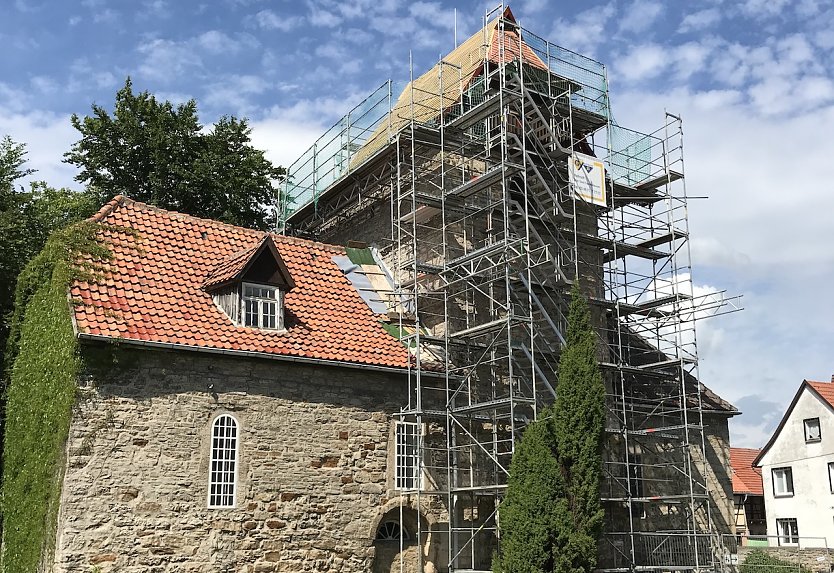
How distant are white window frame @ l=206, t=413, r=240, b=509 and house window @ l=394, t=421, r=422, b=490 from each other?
3.82 metres

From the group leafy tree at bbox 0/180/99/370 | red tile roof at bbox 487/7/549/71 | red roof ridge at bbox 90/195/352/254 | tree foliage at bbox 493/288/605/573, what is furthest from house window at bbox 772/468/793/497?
leafy tree at bbox 0/180/99/370

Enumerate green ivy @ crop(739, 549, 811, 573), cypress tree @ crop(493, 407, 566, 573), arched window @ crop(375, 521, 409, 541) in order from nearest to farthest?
cypress tree @ crop(493, 407, 566, 573) < arched window @ crop(375, 521, 409, 541) < green ivy @ crop(739, 549, 811, 573)

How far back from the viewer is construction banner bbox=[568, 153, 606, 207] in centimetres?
2255

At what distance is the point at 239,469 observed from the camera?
665 inches

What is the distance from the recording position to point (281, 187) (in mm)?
29188

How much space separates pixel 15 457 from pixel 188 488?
15.8 ft

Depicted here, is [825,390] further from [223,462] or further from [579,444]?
[223,462]

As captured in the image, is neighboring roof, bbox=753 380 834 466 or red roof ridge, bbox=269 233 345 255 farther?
neighboring roof, bbox=753 380 834 466

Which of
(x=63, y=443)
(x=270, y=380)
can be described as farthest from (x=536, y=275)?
(x=63, y=443)

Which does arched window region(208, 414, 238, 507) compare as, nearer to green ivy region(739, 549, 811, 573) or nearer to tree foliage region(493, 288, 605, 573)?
tree foliage region(493, 288, 605, 573)

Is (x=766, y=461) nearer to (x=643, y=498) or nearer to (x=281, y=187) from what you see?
(x=643, y=498)

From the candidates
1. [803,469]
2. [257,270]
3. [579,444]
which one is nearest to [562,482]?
[579,444]

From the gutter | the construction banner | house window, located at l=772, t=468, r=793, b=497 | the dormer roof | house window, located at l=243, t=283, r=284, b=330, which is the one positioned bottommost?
house window, located at l=772, t=468, r=793, b=497

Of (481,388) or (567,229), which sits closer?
(481,388)
